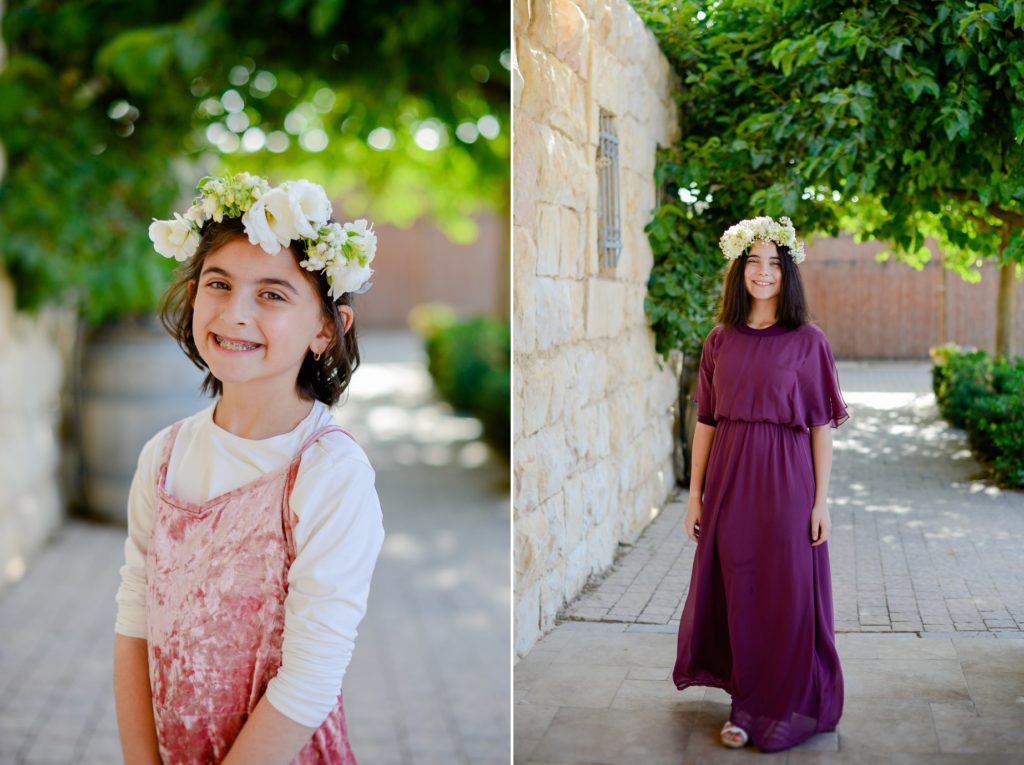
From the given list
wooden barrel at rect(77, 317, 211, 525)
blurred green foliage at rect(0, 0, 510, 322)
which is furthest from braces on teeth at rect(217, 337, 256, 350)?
wooden barrel at rect(77, 317, 211, 525)

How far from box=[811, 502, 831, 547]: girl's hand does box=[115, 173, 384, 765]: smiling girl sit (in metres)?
0.68

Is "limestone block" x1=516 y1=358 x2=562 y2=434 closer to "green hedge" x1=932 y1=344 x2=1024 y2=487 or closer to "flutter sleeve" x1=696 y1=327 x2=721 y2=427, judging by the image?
"flutter sleeve" x1=696 y1=327 x2=721 y2=427

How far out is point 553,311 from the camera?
169cm

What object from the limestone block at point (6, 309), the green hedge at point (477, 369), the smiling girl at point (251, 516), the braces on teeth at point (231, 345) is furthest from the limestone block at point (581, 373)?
the green hedge at point (477, 369)

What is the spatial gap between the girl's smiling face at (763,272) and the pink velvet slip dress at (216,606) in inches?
25.7

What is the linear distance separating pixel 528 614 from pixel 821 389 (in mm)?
577

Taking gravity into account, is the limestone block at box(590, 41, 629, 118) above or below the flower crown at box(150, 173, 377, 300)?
above

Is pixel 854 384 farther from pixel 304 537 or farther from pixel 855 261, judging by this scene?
pixel 304 537

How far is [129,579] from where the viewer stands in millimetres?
1185

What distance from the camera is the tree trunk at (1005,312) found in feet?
4.91

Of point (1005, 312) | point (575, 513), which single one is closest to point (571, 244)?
point (575, 513)

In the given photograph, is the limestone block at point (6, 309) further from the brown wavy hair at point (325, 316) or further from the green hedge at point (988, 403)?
the green hedge at point (988, 403)

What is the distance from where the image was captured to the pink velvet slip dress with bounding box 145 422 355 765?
111cm

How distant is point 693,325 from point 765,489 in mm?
254
